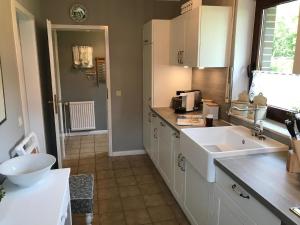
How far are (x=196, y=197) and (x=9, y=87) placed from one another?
1.83 metres

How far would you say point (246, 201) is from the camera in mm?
1438

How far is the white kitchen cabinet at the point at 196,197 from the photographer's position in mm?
1970

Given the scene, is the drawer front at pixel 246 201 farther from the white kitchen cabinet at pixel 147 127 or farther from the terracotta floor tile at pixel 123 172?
the white kitchen cabinet at pixel 147 127

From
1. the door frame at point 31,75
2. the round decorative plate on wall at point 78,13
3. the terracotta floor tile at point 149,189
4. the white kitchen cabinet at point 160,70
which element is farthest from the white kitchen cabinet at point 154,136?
the round decorative plate on wall at point 78,13

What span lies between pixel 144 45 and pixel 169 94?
33.9 inches

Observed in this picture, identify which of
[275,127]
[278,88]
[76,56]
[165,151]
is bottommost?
[165,151]

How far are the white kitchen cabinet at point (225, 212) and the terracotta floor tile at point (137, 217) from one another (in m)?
0.87

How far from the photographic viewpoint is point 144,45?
3.86m

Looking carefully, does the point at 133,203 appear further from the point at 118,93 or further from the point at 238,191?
the point at 118,93

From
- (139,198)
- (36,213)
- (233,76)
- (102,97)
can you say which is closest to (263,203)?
(36,213)

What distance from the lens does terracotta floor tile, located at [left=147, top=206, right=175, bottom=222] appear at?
260 centimetres

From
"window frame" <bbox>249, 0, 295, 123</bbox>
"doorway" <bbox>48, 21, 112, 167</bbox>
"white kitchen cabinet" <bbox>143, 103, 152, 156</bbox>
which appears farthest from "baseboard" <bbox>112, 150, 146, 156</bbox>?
"window frame" <bbox>249, 0, 295, 123</bbox>

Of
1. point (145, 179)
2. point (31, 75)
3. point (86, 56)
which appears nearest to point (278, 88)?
point (145, 179)

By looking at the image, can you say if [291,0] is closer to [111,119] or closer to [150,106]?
[150,106]
